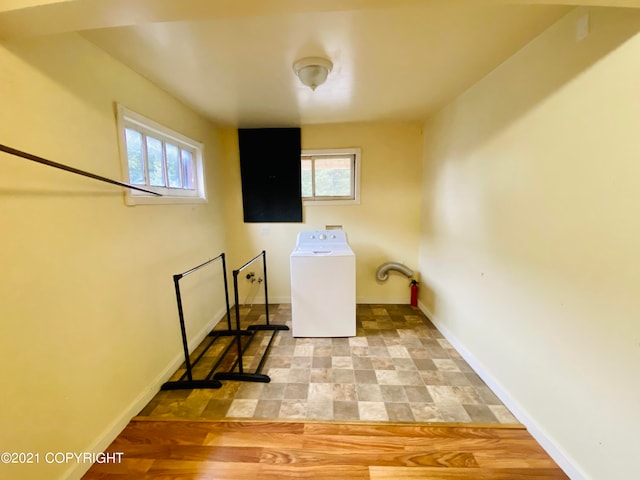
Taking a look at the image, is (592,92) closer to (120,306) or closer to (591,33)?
(591,33)

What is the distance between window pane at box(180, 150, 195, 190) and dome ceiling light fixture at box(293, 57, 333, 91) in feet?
5.19

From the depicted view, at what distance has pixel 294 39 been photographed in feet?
5.05

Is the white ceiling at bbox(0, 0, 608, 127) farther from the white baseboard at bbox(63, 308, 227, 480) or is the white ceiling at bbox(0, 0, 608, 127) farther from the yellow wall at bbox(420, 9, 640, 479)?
the white baseboard at bbox(63, 308, 227, 480)

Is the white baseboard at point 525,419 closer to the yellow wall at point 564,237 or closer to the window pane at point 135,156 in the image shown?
the yellow wall at point 564,237

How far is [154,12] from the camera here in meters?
1.04

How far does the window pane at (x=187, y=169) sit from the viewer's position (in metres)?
2.77

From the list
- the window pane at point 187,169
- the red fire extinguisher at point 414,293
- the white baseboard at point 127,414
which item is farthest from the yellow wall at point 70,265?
the red fire extinguisher at point 414,293

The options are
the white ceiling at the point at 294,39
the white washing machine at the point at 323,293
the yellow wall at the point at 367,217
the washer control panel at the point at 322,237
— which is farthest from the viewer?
the yellow wall at the point at 367,217

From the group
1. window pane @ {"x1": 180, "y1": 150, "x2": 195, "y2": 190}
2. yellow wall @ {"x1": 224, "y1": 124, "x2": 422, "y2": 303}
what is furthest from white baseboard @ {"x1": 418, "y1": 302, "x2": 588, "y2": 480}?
window pane @ {"x1": 180, "y1": 150, "x2": 195, "y2": 190}

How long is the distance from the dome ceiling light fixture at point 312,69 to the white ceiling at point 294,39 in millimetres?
64

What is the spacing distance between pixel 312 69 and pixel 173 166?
165 cm

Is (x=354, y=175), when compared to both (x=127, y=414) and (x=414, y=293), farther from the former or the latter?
(x=127, y=414)

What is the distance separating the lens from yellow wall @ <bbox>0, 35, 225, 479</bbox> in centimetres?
114

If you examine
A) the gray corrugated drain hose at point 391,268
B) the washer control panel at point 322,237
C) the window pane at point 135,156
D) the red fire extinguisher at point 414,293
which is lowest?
the red fire extinguisher at point 414,293
